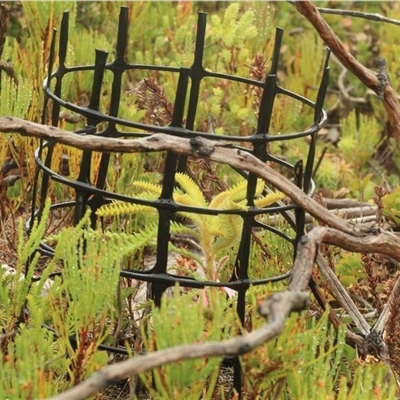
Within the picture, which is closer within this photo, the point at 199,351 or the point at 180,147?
the point at 199,351

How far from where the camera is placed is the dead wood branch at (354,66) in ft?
4.85

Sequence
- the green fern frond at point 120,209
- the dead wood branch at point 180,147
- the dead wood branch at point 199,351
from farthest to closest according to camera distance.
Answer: the green fern frond at point 120,209
the dead wood branch at point 180,147
the dead wood branch at point 199,351

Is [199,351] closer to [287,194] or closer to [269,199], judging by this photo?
[287,194]

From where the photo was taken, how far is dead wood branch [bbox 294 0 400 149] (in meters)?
1.48

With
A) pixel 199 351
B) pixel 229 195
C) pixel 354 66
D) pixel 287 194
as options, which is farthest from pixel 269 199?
pixel 199 351

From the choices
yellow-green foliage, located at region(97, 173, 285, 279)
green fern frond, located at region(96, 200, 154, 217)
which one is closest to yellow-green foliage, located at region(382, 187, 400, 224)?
yellow-green foliage, located at region(97, 173, 285, 279)

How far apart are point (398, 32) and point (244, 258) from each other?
6.58ft

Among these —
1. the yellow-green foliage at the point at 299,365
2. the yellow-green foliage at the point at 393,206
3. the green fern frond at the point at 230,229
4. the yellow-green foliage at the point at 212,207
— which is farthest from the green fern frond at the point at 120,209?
the yellow-green foliage at the point at 393,206

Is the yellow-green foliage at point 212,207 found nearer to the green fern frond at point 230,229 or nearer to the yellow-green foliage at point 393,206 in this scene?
the green fern frond at point 230,229

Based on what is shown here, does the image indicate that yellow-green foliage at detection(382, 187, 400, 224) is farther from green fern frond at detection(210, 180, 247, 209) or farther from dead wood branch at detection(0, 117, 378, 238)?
dead wood branch at detection(0, 117, 378, 238)

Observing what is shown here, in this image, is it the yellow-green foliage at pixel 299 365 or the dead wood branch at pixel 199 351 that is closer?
the dead wood branch at pixel 199 351

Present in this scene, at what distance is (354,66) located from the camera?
5.21 feet

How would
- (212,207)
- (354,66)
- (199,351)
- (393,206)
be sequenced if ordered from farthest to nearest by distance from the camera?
(393,206) < (354,66) < (212,207) < (199,351)

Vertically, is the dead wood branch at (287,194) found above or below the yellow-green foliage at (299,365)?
above
